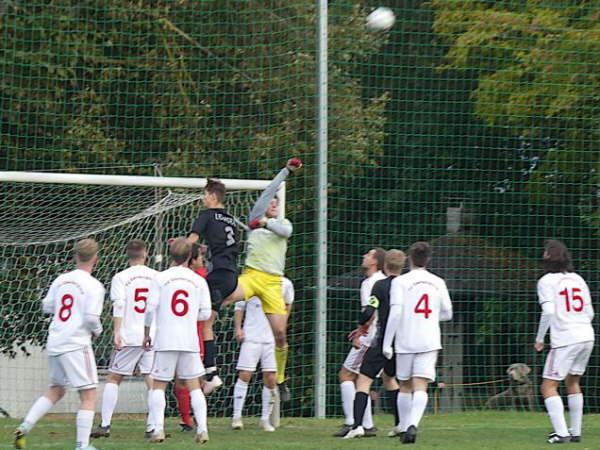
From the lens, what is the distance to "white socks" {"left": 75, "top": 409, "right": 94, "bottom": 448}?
9289 millimetres

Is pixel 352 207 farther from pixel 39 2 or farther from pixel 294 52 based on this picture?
pixel 39 2

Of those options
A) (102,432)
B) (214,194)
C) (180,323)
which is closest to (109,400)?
(102,432)

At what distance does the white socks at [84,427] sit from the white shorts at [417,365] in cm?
270

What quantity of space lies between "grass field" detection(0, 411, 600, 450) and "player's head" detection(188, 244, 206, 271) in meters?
1.51

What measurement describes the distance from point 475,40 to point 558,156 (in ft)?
7.04

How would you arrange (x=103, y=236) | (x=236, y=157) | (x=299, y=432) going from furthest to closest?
1. (x=236, y=157)
2. (x=103, y=236)
3. (x=299, y=432)

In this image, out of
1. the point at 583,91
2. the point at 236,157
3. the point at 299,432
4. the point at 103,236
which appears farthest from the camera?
the point at 236,157

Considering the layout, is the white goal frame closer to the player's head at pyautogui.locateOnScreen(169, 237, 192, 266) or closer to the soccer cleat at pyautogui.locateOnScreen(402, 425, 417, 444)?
the player's head at pyautogui.locateOnScreen(169, 237, 192, 266)

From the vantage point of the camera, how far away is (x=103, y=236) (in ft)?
48.3

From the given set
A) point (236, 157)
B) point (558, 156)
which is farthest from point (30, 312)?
point (558, 156)

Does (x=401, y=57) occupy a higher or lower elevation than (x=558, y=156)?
higher

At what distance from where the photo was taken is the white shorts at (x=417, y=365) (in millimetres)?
10555

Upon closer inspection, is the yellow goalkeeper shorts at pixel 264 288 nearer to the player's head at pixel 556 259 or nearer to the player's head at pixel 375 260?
the player's head at pixel 375 260

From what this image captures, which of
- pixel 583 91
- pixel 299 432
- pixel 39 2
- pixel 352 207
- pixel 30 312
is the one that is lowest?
pixel 299 432
